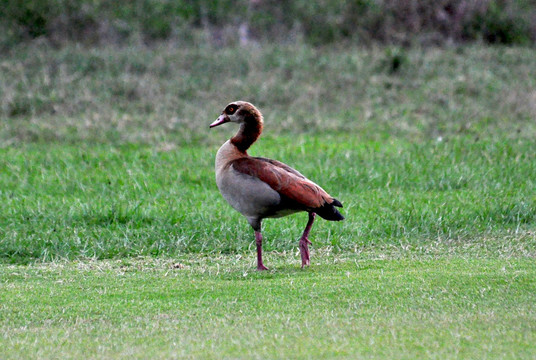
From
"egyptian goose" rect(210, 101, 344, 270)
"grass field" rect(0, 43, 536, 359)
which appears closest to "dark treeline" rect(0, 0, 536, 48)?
"grass field" rect(0, 43, 536, 359)

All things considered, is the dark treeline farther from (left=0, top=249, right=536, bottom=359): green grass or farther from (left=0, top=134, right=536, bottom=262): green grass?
(left=0, top=249, right=536, bottom=359): green grass

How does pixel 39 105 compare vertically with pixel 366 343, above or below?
below

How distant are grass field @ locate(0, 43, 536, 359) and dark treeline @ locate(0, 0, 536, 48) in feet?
4.29

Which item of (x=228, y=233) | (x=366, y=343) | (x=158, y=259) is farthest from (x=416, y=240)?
(x=366, y=343)

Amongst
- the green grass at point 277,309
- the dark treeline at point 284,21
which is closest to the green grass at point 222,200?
the green grass at point 277,309

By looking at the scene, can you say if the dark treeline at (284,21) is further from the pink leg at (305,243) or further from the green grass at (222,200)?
the pink leg at (305,243)

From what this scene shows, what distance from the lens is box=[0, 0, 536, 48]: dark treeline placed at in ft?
72.8

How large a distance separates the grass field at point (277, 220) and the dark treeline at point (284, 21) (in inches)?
51.5

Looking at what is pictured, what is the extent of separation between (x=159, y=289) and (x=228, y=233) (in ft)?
8.43

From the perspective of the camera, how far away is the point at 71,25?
22.1m

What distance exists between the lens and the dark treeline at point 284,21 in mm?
22203

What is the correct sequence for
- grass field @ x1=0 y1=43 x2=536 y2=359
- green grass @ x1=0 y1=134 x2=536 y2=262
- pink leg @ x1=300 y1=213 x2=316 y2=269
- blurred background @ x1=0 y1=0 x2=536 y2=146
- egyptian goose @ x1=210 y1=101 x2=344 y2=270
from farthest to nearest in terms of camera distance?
1. blurred background @ x1=0 y1=0 x2=536 y2=146
2. green grass @ x1=0 y1=134 x2=536 y2=262
3. pink leg @ x1=300 y1=213 x2=316 y2=269
4. egyptian goose @ x1=210 y1=101 x2=344 y2=270
5. grass field @ x1=0 y1=43 x2=536 y2=359

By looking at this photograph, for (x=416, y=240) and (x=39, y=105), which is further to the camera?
(x=39, y=105)

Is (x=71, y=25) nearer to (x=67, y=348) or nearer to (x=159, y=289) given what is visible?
(x=159, y=289)
